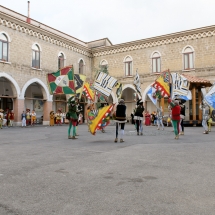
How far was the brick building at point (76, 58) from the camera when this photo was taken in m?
22.2

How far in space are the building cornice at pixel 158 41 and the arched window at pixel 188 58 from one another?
43.3 inches

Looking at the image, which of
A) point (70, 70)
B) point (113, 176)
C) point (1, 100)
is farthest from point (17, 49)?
point (113, 176)

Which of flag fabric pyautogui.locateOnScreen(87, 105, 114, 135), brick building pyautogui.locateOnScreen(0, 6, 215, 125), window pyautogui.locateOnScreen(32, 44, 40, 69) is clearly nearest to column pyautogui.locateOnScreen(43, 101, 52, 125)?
brick building pyautogui.locateOnScreen(0, 6, 215, 125)

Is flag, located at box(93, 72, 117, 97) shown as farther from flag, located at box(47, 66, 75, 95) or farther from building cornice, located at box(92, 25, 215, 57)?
building cornice, located at box(92, 25, 215, 57)

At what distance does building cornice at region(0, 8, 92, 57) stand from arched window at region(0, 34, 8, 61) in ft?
3.62

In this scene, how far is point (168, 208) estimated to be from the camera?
10.1 feet

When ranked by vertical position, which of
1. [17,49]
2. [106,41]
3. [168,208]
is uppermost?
[106,41]

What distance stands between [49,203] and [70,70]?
9.28 m

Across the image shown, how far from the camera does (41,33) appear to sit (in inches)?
976

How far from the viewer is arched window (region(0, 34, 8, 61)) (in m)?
21.2

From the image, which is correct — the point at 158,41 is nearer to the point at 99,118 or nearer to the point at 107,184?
the point at 99,118

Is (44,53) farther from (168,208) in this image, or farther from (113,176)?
(168,208)

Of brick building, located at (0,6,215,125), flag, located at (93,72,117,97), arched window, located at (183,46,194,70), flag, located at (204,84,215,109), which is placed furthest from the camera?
arched window, located at (183,46,194,70)

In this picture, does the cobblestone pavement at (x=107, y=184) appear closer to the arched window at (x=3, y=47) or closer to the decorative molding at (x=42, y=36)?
the arched window at (x=3, y=47)
